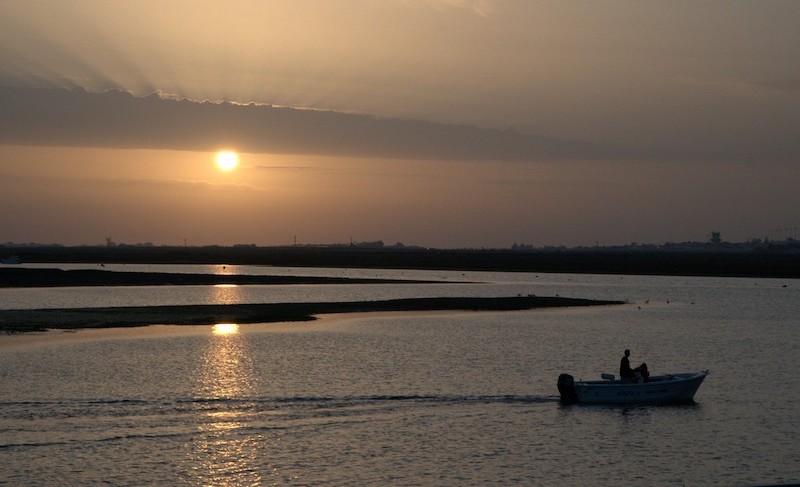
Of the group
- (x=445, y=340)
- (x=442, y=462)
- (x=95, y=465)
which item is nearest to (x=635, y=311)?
(x=445, y=340)

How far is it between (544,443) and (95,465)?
14.2 meters

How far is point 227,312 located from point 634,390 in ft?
144

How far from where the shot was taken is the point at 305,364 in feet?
156

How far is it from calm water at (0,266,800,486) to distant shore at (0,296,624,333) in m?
4.06

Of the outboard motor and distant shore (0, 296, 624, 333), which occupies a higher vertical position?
distant shore (0, 296, 624, 333)

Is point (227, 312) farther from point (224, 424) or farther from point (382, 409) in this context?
point (224, 424)

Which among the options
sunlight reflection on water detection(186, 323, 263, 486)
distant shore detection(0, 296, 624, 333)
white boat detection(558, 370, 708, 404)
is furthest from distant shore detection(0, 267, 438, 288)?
white boat detection(558, 370, 708, 404)

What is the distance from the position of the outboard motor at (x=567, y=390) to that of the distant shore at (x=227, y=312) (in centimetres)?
3651

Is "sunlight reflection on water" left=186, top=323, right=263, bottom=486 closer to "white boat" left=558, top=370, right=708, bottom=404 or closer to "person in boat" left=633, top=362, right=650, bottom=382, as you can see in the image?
"white boat" left=558, top=370, right=708, bottom=404

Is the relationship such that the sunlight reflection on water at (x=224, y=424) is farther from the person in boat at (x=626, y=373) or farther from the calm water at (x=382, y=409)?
the person in boat at (x=626, y=373)

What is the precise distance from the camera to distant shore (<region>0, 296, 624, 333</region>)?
6512 cm

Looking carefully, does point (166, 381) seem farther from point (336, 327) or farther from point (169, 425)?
point (336, 327)

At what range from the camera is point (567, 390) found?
126ft

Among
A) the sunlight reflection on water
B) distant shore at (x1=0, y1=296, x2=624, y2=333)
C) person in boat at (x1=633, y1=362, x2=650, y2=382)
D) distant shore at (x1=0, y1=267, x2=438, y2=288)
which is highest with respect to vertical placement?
distant shore at (x1=0, y1=267, x2=438, y2=288)
